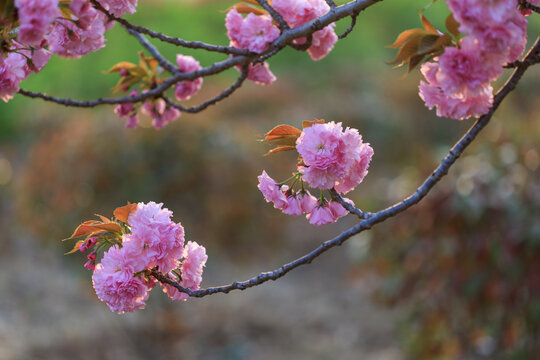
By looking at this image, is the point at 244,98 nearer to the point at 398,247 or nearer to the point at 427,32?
the point at 398,247

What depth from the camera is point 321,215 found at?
1.05 metres

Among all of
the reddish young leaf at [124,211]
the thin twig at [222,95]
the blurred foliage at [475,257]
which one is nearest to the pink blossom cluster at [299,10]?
the thin twig at [222,95]

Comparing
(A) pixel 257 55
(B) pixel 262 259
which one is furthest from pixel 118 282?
(B) pixel 262 259

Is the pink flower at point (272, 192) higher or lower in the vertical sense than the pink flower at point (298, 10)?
lower

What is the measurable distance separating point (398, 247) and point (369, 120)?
530 centimetres

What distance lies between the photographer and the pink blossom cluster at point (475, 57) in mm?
829

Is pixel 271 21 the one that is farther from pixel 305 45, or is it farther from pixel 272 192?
pixel 272 192

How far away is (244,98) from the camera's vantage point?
350 inches

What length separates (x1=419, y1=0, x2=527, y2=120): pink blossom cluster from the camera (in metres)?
0.83

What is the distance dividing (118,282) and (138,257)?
0.05m

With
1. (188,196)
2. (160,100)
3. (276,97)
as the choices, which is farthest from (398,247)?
(276,97)

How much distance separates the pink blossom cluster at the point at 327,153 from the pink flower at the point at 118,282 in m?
0.33

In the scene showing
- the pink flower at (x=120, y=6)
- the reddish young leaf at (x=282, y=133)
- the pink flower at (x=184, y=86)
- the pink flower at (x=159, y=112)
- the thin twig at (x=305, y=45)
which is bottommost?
→ the pink flower at (x=159, y=112)

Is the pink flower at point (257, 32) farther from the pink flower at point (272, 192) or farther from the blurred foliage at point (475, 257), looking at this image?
the blurred foliage at point (475, 257)
